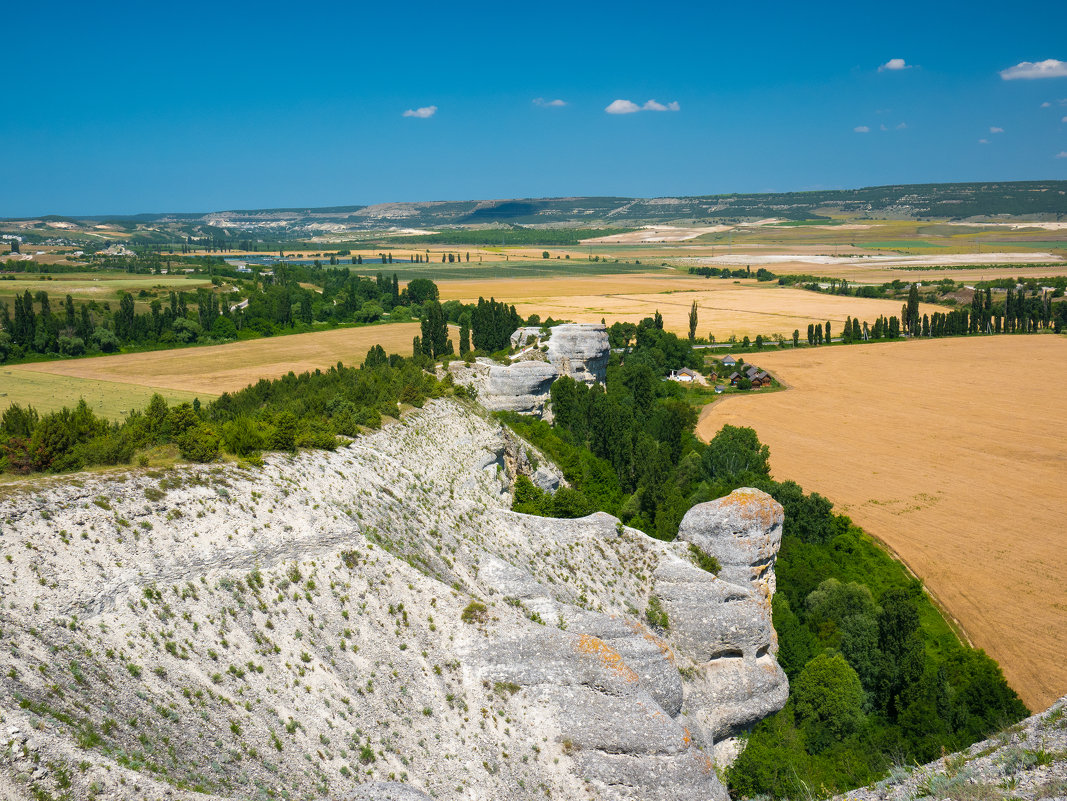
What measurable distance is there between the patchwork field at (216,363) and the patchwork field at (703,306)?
39.3 m

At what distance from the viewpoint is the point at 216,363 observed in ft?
332

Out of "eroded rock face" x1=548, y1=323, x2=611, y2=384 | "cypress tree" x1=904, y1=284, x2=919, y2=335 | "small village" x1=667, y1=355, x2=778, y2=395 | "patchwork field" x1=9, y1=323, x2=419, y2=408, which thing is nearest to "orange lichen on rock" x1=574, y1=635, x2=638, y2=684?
"eroded rock face" x1=548, y1=323, x2=611, y2=384

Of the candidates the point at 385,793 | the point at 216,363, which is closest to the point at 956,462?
the point at 385,793

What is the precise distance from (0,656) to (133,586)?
158 inches

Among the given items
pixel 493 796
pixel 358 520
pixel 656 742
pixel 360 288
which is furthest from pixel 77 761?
pixel 360 288

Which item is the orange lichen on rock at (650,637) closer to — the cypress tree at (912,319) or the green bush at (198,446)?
the green bush at (198,446)

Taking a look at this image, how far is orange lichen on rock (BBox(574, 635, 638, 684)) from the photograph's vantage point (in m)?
23.6

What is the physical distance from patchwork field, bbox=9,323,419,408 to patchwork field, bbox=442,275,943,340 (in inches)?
1549

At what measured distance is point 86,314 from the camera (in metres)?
109

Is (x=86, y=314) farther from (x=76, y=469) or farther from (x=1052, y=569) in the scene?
(x=1052, y=569)

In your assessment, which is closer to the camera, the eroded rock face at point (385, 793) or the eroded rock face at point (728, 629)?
the eroded rock face at point (385, 793)

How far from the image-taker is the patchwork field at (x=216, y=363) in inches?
3450

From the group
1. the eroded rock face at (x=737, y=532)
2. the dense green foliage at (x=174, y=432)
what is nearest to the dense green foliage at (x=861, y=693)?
the eroded rock face at (x=737, y=532)

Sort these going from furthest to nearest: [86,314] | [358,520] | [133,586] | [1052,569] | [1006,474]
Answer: [86,314] → [1006,474] → [1052,569] → [358,520] → [133,586]
